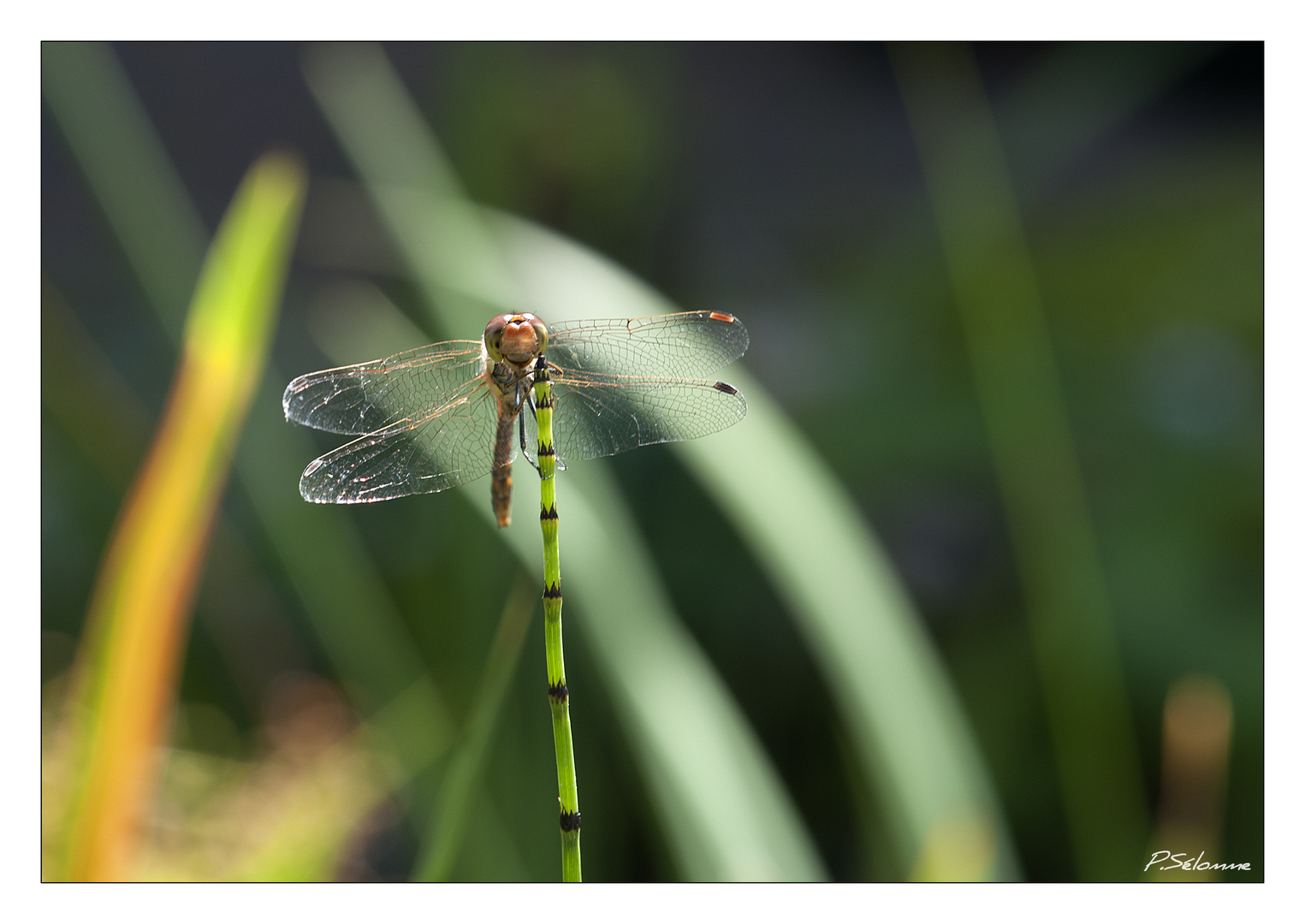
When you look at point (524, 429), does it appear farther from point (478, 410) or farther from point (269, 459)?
point (269, 459)

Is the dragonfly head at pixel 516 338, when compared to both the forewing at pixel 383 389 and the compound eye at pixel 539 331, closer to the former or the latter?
the compound eye at pixel 539 331

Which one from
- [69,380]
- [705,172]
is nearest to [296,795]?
[69,380]

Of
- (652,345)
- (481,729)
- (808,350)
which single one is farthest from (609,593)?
(808,350)

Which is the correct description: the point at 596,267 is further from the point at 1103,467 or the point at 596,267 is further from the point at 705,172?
the point at 1103,467

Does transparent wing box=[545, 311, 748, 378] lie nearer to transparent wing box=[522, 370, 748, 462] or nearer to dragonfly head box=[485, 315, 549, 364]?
transparent wing box=[522, 370, 748, 462]

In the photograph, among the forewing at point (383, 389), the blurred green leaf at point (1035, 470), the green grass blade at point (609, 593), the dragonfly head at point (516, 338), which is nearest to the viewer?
the dragonfly head at point (516, 338)

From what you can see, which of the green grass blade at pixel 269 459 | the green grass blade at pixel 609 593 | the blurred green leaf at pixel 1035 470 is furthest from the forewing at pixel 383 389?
the blurred green leaf at pixel 1035 470
